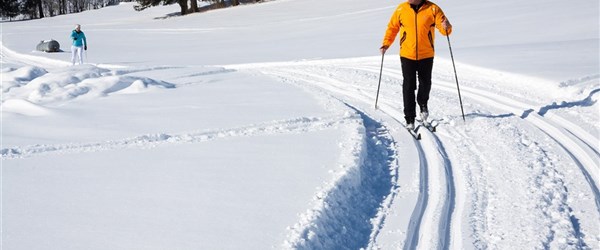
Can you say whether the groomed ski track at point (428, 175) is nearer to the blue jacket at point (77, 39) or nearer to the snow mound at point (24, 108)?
the snow mound at point (24, 108)

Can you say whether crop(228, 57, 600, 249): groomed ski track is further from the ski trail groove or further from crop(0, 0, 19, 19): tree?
crop(0, 0, 19, 19): tree

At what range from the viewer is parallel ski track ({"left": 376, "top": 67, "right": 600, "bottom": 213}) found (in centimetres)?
525

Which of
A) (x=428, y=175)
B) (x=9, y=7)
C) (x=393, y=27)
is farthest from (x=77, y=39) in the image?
(x=9, y=7)

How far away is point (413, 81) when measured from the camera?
7316 millimetres

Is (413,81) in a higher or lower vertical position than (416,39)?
lower

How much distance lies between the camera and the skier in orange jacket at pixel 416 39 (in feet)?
22.8

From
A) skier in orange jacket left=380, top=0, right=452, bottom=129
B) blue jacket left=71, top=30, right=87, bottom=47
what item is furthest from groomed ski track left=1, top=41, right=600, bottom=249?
blue jacket left=71, top=30, right=87, bottom=47

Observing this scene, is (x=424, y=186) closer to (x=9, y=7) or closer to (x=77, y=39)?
(x=77, y=39)

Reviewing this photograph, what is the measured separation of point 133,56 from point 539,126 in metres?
20.9

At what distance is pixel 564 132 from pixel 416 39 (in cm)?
200

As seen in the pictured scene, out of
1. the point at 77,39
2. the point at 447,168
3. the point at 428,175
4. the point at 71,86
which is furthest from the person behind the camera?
the point at 77,39

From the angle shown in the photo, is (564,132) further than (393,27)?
No

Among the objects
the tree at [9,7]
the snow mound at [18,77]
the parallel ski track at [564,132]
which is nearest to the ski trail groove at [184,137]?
the parallel ski track at [564,132]

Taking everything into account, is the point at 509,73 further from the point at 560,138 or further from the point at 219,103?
the point at 219,103
